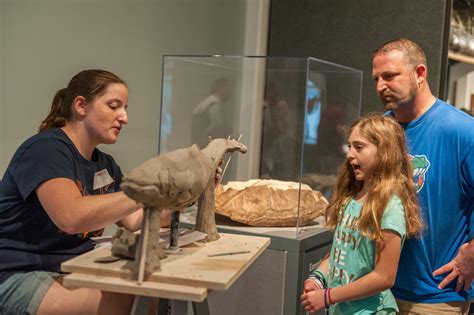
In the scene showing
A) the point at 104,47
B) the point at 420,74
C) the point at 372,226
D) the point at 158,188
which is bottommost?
the point at 372,226

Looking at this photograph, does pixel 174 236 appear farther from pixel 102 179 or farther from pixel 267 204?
pixel 267 204

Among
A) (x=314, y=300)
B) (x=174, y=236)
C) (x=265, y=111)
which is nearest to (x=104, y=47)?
(x=265, y=111)

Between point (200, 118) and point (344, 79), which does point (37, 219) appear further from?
point (344, 79)

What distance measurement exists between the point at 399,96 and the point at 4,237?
1.35m

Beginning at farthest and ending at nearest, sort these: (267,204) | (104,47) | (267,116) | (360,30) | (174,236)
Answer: (360,30), (104,47), (267,116), (267,204), (174,236)

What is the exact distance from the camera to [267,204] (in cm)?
271

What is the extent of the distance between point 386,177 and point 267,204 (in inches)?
34.6

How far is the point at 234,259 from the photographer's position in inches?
65.7

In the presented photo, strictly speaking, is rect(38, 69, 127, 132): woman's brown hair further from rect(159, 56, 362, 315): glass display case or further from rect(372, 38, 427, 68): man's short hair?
rect(372, 38, 427, 68): man's short hair

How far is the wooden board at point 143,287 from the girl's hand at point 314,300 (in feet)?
1.84

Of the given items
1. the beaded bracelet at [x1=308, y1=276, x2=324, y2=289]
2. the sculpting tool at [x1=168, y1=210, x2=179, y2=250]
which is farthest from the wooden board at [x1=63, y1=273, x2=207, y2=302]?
the beaded bracelet at [x1=308, y1=276, x2=324, y2=289]

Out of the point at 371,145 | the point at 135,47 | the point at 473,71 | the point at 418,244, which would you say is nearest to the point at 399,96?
the point at 371,145

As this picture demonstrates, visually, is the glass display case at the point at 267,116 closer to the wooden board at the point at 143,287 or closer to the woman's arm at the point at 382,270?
the woman's arm at the point at 382,270

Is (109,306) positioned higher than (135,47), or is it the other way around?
(135,47)
